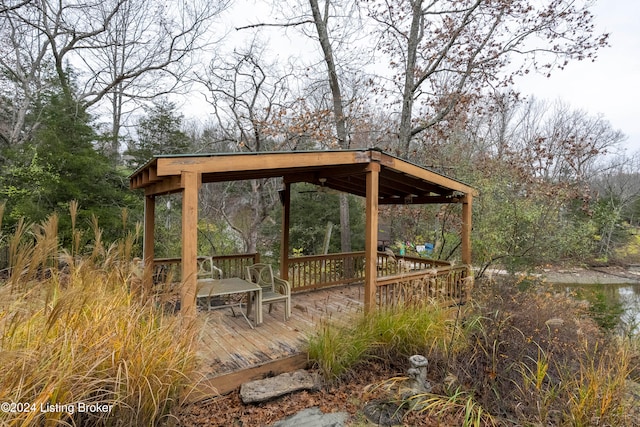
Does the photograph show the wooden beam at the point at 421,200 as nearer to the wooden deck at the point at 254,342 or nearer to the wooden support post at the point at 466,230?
the wooden support post at the point at 466,230

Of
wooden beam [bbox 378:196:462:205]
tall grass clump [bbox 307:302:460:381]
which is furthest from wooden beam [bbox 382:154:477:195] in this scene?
tall grass clump [bbox 307:302:460:381]

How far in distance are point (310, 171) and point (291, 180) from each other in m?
0.51

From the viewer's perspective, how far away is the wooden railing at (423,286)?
176 inches

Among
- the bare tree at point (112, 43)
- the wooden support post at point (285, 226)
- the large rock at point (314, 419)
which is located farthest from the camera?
the bare tree at point (112, 43)

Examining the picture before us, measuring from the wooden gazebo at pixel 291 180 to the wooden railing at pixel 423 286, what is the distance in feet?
0.96

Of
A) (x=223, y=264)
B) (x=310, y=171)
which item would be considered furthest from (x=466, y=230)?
(x=223, y=264)

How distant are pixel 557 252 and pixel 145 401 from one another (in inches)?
337

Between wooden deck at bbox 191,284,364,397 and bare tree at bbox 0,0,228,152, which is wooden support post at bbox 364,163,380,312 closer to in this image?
wooden deck at bbox 191,284,364,397

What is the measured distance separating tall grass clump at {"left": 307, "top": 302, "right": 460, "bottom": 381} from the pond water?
16.7ft

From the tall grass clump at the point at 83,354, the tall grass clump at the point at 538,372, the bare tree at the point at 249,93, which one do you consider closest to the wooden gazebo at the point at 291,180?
the tall grass clump at the point at 83,354

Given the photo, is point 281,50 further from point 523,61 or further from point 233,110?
point 523,61

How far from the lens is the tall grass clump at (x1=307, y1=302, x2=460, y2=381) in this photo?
11.5ft

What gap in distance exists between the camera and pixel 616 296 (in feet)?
38.8

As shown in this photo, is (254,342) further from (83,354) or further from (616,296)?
(616,296)
